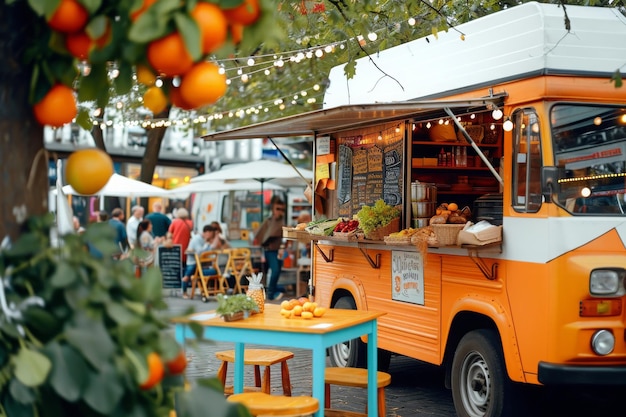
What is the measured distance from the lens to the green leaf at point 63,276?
205 cm

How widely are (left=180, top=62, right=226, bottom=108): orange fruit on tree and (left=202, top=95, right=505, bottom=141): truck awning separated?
4.35m

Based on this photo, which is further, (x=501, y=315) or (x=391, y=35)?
(x=391, y=35)

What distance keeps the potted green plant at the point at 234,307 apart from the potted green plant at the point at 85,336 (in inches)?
133

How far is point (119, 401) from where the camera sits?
2.06 metres

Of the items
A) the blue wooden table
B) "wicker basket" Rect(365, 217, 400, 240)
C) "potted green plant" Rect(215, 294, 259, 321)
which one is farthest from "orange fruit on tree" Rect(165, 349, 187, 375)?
"wicker basket" Rect(365, 217, 400, 240)

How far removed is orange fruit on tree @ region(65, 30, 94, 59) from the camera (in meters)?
2.24

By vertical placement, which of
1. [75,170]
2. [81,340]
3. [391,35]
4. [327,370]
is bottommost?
[327,370]

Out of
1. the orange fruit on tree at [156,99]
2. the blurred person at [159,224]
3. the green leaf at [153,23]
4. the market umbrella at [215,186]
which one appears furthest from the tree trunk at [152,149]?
the green leaf at [153,23]

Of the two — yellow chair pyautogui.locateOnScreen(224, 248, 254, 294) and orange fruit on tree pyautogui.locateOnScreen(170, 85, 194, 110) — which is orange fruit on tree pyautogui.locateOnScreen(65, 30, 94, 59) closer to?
orange fruit on tree pyautogui.locateOnScreen(170, 85, 194, 110)

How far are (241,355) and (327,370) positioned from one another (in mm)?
681

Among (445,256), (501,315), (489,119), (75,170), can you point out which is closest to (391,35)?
(489,119)

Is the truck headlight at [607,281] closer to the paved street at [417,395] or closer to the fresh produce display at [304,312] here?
the paved street at [417,395]

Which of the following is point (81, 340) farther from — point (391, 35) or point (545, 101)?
point (391, 35)

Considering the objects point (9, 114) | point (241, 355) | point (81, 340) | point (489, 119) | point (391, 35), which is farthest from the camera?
point (391, 35)
